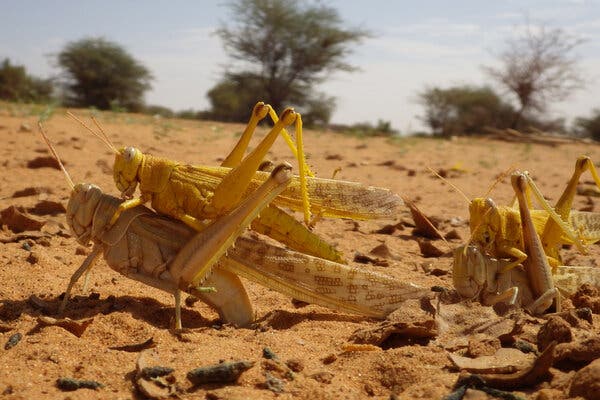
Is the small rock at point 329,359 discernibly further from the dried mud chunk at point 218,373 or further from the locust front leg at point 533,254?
the locust front leg at point 533,254

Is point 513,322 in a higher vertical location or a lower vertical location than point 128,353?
higher

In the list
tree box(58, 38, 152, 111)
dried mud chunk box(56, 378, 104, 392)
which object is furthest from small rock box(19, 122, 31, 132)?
tree box(58, 38, 152, 111)

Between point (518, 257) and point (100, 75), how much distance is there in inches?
1286

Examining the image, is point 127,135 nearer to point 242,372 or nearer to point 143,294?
point 143,294

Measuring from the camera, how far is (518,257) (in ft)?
13.1

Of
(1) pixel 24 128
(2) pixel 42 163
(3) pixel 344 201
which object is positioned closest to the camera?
(3) pixel 344 201

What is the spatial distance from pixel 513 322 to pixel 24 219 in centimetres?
363

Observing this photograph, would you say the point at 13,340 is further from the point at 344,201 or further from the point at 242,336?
the point at 344,201

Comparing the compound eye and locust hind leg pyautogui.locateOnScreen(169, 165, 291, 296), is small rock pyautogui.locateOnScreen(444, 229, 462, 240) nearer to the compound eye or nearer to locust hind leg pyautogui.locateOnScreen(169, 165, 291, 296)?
locust hind leg pyautogui.locateOnScreen(169, 165, 291, 296)

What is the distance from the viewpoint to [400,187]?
945 centimetres

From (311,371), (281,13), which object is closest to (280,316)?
(311,371)

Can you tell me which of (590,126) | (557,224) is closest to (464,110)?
(590,126)

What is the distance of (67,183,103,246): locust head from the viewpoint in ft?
12.0

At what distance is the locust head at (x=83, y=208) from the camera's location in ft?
12.0
